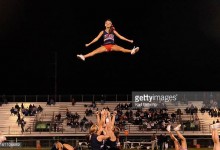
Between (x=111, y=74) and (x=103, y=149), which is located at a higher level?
(x=111, y=74)

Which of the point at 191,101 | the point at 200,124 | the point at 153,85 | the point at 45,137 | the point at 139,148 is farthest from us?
the point at 153,85

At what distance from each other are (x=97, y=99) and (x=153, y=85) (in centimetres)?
506

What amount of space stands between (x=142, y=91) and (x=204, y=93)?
4586 millimetres

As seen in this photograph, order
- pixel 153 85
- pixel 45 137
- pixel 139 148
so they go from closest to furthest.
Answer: pixel 139 148 → pixel 45 137 → pixel 153 85

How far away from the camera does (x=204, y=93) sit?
35281 mm

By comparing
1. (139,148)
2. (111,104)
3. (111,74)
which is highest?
(111,74)

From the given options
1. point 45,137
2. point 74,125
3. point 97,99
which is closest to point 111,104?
point 97,99

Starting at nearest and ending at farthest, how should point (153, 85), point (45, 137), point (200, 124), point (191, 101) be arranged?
point (45, 137), point (200, 124), point (191, 101), point (153, 85)

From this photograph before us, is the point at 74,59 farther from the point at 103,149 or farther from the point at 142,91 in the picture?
the point at 103,149

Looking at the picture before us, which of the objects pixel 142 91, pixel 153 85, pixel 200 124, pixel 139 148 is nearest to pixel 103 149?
pixel 139 148

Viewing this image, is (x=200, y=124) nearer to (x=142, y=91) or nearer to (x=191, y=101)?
(x=191, y=101)

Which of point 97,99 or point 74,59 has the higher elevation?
point 74,59

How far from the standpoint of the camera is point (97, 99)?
36.8 m

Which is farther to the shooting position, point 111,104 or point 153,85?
point 153,85
